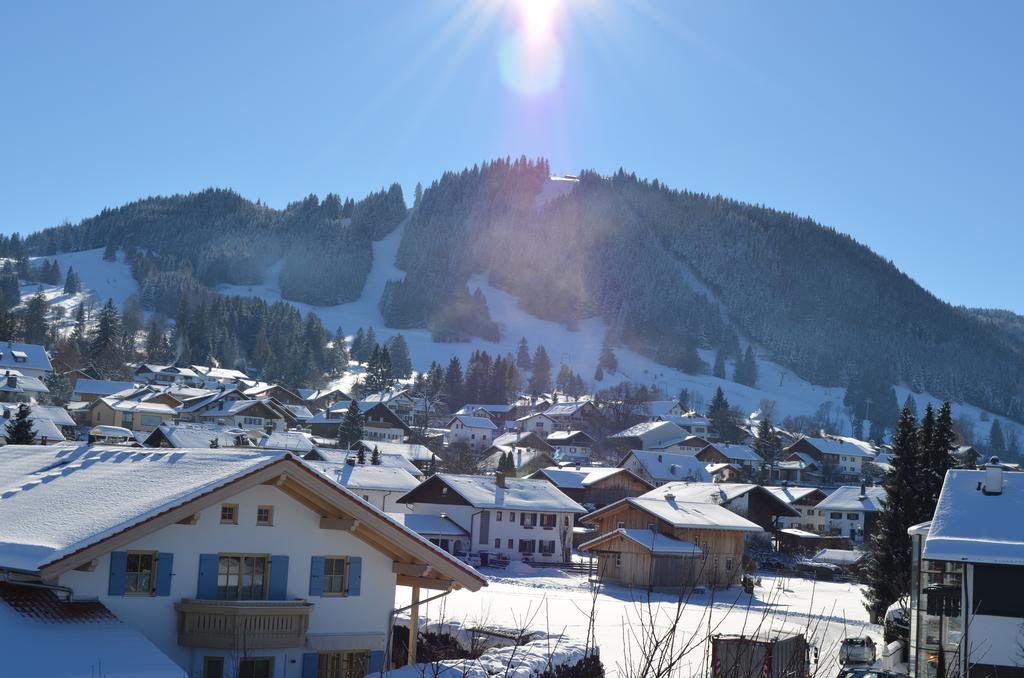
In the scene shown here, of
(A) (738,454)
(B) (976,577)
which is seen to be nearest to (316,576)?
(B) (976,577)

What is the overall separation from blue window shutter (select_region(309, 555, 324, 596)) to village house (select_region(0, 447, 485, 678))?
1 cm

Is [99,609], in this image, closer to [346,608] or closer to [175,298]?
[346,608]

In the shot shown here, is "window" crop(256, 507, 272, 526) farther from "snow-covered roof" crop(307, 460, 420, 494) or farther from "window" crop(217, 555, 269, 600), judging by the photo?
"snow-covered roof" crop(307, 460, 420, 494)

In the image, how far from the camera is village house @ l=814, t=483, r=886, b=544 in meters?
70.8

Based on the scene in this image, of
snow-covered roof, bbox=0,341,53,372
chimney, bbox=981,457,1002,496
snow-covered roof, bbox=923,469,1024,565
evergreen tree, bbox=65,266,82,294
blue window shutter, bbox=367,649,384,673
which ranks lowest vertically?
blue window shutter, bbox=367,649,384,673

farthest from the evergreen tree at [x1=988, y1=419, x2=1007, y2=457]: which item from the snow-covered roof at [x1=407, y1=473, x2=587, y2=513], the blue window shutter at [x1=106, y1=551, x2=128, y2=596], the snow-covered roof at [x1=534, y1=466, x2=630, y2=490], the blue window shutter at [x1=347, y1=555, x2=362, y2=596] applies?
the blue window shutter at [x1=106, y1=551, x2=128, y2=596]

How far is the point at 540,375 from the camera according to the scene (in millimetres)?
167625

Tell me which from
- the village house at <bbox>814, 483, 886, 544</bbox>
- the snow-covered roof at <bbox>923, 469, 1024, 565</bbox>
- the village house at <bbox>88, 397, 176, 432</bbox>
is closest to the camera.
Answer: the snow-covered roof at <bbox>923, 469, 1024, 565</bbox>

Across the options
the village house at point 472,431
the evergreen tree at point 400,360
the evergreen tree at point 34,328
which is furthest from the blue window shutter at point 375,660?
the evergreen tree at point 400,360

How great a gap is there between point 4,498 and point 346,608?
4.98 metres

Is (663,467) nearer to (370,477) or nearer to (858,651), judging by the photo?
(370,477)

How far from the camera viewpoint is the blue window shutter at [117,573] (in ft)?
39.6

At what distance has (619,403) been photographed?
5330 inches

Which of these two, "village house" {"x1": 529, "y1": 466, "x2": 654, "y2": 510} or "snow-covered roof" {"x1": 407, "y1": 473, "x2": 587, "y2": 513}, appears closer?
"snow-covered roof" {"x1": 407, "y1": 473, "x2": 587, "y2": 513}
